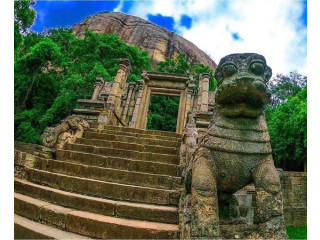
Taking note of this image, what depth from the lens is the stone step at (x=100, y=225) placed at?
2799 millimetres

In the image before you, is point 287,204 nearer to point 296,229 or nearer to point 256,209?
point 296,229

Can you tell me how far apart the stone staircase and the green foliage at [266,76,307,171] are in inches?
462

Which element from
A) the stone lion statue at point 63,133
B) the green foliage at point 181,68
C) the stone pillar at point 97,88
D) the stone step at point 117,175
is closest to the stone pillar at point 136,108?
the stone pillar at point 97,88

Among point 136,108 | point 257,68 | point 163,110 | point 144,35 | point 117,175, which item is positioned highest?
point 144,35

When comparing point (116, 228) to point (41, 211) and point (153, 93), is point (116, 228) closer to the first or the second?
point (41, 211)

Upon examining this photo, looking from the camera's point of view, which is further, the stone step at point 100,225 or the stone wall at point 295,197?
the stone wall at point 295,197

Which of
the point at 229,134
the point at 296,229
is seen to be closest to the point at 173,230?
the point at 229,134

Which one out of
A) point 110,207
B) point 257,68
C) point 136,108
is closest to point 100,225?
point 110,207

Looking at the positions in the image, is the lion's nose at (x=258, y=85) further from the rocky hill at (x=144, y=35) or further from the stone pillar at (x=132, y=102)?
the rocky hill at (x=144, y=35)

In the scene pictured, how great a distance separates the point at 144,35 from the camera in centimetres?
3547

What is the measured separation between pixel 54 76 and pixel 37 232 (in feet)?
54.3

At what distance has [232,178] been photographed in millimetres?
2164

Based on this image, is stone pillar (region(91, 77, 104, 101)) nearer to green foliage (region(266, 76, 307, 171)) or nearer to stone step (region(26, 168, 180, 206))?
stone step (region(26, 168, 180, 206))

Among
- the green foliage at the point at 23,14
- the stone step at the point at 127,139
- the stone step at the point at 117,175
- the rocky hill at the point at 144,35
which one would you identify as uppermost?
the rocky hill at the point at 144,35
